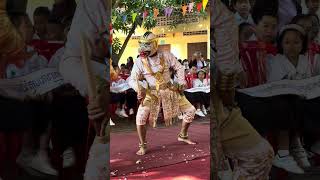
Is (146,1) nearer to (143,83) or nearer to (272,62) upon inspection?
(143,83)

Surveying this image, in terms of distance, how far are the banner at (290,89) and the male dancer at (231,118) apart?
147 millimetres

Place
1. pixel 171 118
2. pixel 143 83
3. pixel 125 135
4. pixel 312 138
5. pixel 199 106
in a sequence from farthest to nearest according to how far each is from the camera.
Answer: pixel 199 106 → pixel 125 135 → pixel 171 118 → pixel 143 83 → pixel 312 138

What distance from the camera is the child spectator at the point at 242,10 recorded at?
10.8 feet

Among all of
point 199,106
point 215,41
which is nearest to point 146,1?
point 199,106

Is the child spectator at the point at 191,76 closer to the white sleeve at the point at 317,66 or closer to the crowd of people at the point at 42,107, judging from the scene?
the white sleeve at the point at 317,66

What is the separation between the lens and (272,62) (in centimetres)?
339

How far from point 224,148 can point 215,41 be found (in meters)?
0.79

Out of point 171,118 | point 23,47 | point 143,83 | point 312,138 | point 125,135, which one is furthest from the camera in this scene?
point 125,135

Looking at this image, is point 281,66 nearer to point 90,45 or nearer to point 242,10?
point 242,10

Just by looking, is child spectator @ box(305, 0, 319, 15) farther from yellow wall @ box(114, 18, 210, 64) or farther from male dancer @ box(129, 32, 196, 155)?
yellow wall @ box(114, 18, 210, 64)

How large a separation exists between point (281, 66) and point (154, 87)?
3.83m

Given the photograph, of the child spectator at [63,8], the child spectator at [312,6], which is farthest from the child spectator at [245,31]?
the child spectator at [63,8]

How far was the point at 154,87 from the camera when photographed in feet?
23.3

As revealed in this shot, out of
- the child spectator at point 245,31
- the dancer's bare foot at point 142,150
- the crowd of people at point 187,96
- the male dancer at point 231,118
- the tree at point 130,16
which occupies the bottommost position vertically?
the dancer's bare foot at point 142,150
